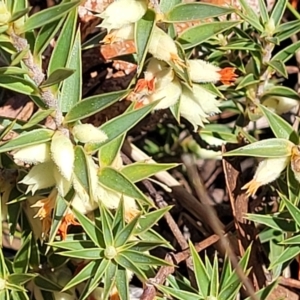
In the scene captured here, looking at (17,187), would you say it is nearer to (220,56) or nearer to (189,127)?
(220,56)

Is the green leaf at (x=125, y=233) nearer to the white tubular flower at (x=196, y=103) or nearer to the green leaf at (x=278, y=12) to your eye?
the white tubular flower at (x=196, y=103)

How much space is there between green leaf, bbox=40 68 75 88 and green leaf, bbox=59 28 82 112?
166mm

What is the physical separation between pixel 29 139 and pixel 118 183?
32cm

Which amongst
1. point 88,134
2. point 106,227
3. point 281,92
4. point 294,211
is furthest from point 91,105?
point 281,92

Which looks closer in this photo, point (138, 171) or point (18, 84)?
point (18, 84)

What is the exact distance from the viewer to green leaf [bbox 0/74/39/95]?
1.92 meters

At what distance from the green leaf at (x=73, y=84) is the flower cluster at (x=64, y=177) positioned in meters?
0.08

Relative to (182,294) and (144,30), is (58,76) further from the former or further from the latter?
(182,294)

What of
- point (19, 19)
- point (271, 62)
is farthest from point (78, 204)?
point (271, 62)

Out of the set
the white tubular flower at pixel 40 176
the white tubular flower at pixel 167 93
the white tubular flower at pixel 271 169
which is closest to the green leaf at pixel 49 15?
the white tubular flower at pixel 40 176

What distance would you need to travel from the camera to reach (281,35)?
2.56 meters

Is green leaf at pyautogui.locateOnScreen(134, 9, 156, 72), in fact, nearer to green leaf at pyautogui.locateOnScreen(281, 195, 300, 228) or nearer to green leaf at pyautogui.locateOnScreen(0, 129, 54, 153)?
green leaf at pyautogui.locateOnScreen(0, 129, 54, 153)

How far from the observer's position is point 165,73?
2283 mm

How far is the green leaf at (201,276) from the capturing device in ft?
7.27
